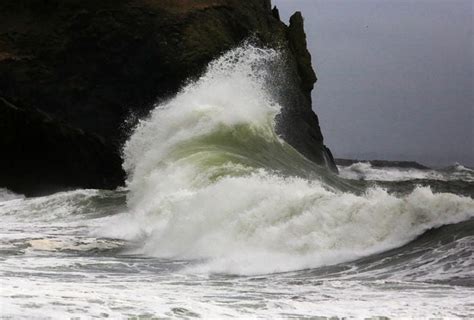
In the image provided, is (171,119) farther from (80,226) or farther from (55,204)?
(80,226)

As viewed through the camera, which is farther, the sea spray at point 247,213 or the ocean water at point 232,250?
the sea spray at point 247,213

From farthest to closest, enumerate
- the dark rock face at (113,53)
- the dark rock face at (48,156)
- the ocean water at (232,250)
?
the dark rock face at (113,53), the dark rock face at (48,156), the ocean water at (232,250)

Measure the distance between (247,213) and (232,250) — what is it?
94cm

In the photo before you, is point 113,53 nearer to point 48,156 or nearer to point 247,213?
point 48,156

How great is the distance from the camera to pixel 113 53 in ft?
76.9

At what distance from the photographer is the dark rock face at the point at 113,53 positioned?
22.4 meters

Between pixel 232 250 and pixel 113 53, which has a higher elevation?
pixel 113 53

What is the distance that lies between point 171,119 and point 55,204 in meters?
3.78

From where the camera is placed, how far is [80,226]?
10.8 m

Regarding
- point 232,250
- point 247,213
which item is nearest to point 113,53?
point 247,213

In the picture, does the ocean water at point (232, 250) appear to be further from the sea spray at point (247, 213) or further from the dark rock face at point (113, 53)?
the dark rock face at point (113, 53)

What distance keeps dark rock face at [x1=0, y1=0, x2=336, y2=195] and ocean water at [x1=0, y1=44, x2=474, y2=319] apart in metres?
8.63

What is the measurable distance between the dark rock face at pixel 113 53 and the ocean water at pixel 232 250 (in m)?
8.63

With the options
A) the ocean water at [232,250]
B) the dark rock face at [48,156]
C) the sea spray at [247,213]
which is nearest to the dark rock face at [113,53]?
the dark rock face at [48,156]
